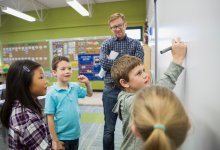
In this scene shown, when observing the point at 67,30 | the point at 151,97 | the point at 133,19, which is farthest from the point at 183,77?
the point at 67,30

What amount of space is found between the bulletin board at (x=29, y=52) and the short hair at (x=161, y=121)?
688 cm

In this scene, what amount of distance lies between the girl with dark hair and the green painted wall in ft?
17.7

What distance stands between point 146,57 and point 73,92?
204 centimetres

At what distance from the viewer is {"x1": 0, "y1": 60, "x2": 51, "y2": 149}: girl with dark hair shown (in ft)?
2.97

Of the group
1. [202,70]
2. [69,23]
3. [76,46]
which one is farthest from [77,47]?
[202,70]

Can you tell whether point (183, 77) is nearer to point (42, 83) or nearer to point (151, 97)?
point (151, 97)

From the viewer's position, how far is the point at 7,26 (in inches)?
288

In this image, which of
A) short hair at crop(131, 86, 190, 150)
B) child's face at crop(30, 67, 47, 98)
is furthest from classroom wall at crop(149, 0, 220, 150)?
child's face at crop(30, 67, 47, 98)

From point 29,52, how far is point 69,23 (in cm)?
200

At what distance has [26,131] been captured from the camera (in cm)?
90

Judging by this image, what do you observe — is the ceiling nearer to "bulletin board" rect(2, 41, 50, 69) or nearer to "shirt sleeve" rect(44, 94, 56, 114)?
"bulletin board" rect(2, 41, 50, 69)

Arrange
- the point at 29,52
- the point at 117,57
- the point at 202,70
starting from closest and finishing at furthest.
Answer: the point at 202,70
the point at 117,57
the point at 29,52

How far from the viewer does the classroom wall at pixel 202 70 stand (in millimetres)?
575

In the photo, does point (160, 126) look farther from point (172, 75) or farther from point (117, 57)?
point (117, 57)
